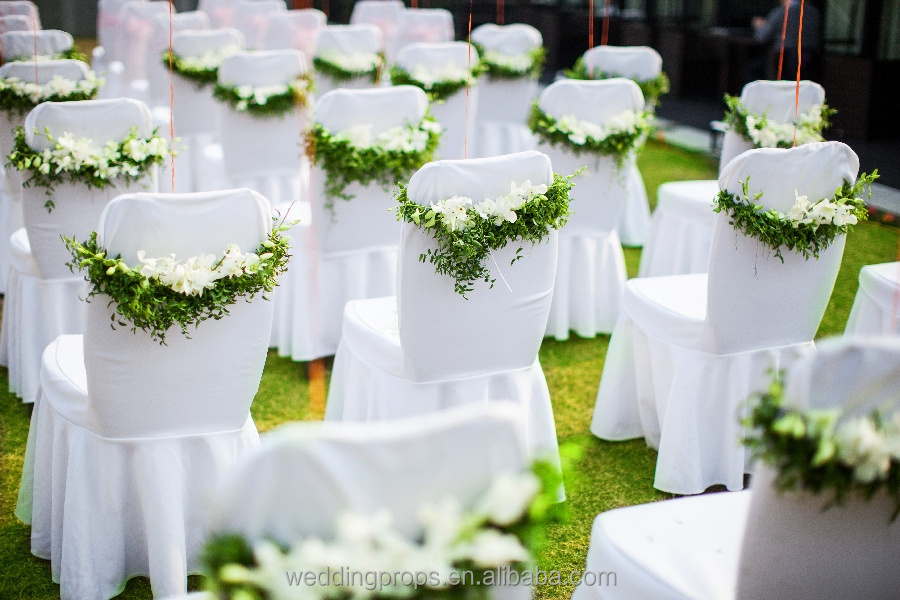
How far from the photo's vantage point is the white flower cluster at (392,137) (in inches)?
149

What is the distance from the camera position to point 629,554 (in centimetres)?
195

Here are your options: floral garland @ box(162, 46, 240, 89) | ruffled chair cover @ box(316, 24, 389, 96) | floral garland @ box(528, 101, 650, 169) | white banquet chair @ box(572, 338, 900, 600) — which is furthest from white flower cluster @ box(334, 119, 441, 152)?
ruffled chair cover @ box(316, 24, 389, 96)

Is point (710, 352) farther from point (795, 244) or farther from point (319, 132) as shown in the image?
point (319, 132)

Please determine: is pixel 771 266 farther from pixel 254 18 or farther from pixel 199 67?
pixel 254 18

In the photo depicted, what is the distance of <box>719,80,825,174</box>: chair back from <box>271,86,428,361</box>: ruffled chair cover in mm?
1678

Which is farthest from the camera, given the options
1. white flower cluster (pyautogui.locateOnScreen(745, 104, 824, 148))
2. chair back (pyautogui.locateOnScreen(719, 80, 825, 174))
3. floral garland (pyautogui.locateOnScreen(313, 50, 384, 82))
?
floral garland (pyautogui.locateOnScreen(313, 50, 384, 82))

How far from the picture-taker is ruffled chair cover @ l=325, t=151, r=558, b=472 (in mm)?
2719

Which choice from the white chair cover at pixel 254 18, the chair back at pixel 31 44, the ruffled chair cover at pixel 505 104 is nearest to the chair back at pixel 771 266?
the ruffled chair cover at pixel 505 104

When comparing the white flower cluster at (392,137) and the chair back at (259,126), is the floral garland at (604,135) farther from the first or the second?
the chair back at (259,126)

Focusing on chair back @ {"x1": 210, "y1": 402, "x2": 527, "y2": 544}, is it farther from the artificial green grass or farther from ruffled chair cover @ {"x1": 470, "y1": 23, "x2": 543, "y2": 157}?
ruffled chair cover @ {"x1": 470, "y1": 23, "x2": 543, "y2": 157}

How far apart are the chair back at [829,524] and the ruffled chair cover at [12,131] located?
12.7 ft

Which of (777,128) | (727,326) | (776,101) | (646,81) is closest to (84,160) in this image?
(727,326)

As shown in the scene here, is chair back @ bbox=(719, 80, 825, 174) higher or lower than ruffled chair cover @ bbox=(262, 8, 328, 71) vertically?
lower

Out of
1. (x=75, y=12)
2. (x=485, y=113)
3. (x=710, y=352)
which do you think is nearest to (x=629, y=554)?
(x=710, y=352)
